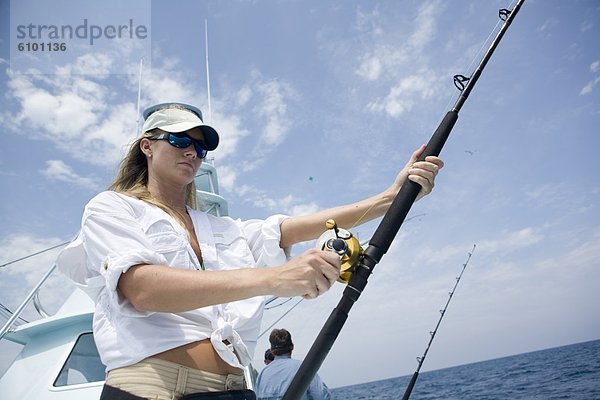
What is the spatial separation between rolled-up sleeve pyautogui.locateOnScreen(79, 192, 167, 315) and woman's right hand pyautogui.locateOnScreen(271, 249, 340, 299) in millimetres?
390

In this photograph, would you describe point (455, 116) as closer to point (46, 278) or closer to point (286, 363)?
point (286, 363)

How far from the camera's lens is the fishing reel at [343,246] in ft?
4.36

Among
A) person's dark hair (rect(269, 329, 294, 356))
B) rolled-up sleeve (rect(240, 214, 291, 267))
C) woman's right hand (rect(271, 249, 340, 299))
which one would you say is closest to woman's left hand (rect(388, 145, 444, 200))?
rolled-up sleeve (rect(240, 214, 291, 267))

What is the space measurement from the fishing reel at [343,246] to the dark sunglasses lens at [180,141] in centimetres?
70

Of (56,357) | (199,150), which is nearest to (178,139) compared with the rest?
A: (199,150)

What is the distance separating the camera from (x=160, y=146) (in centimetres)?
169

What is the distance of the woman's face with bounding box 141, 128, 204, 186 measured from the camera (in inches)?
65.9

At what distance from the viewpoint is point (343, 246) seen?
134cm

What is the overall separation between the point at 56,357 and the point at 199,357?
12.4ft

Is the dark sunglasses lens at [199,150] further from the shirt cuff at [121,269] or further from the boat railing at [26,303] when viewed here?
the boat railing at [26,303]

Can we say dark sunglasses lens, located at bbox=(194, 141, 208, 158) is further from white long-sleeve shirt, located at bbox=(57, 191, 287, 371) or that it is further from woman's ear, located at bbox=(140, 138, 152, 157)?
white long-sleeve shirt, located at bbox=(57, 191, 287, 371)

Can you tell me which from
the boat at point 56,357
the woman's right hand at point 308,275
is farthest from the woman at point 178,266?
the boat at point 56,357

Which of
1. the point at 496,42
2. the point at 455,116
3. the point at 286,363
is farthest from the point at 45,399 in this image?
the point at 496,42

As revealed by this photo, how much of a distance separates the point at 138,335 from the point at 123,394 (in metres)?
0.17
